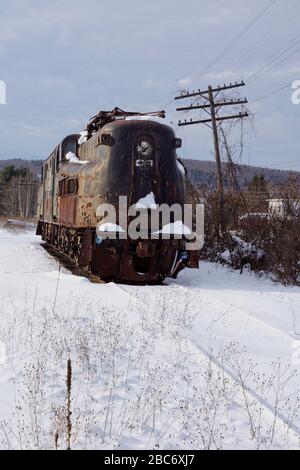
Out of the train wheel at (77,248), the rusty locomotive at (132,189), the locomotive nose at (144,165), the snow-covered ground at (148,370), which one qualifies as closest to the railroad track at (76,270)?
the rusty locomotive at (132,189)

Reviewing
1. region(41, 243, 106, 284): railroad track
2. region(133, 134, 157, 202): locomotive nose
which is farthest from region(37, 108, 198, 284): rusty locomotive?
region(41, 243, 106, 284): railroad track

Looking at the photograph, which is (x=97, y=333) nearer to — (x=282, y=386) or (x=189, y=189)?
(x=282, y=386)

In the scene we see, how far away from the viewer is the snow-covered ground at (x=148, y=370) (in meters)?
3.82

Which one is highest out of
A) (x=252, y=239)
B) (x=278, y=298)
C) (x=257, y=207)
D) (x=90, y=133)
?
(x=90, y=133)

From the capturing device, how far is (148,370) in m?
5.24

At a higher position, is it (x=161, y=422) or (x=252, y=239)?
(x=252, y=239)

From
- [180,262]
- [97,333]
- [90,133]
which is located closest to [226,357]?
[97,333]

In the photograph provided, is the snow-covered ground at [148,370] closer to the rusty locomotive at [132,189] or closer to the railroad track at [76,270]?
the rusty locomotive at [132,189]

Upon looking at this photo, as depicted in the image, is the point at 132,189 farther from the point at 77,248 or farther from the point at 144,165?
the point at 77,248

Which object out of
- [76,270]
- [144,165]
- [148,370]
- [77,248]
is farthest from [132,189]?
[148,370]

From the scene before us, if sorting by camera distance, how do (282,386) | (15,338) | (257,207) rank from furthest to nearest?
1. (257,207)
2. (15,338)
3. (282,386)

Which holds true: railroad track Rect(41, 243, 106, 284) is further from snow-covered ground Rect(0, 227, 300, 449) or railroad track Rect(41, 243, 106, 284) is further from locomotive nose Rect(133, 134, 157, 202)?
locomotive nose Rect(133, 134, 157, 202)
